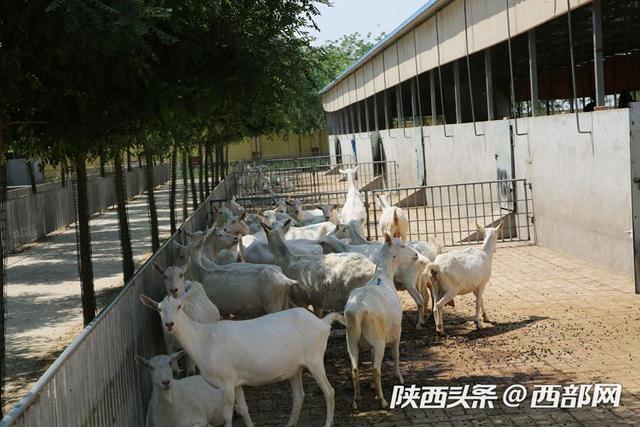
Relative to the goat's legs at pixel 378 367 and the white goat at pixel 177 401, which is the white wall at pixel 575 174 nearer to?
the goat's legs at pixel 378 367

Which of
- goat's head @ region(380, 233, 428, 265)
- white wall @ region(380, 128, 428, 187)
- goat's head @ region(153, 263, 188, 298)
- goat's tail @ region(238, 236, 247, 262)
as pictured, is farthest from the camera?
white wall @ region(380, 128, 428, 187)

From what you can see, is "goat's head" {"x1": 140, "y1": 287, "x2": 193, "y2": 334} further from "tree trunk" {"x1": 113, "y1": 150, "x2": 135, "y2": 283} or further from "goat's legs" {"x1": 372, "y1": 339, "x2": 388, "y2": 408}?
"tree trunk" {"x1": 113, "y1": 150, "x2": 135, "y2": 283}

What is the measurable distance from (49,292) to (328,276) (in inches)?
327

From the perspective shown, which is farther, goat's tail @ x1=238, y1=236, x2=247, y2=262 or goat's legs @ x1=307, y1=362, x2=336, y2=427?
goat's tail @ x1=238, y1=236, x2=247, y2=262

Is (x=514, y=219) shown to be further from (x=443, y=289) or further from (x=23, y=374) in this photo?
(x=23, y=374)

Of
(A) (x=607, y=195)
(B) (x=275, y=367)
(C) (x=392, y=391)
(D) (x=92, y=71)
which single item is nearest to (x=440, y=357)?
(C) (x=392, y=391)

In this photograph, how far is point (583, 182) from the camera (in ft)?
54.5

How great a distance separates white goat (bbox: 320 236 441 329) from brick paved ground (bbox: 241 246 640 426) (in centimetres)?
35

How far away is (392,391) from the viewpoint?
9469 millimetres

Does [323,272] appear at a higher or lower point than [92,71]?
lower

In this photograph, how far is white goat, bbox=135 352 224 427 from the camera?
7684 millimetres

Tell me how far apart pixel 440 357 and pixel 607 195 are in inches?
234

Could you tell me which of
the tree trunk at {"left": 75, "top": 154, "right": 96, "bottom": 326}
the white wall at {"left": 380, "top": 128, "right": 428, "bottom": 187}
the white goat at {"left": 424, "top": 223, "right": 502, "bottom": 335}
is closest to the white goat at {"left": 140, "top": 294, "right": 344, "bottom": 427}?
the tree trunk at {"left": 75, "top": 154, "right": 96, "bottom": 326}

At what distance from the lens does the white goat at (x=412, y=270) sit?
39.7 ft
